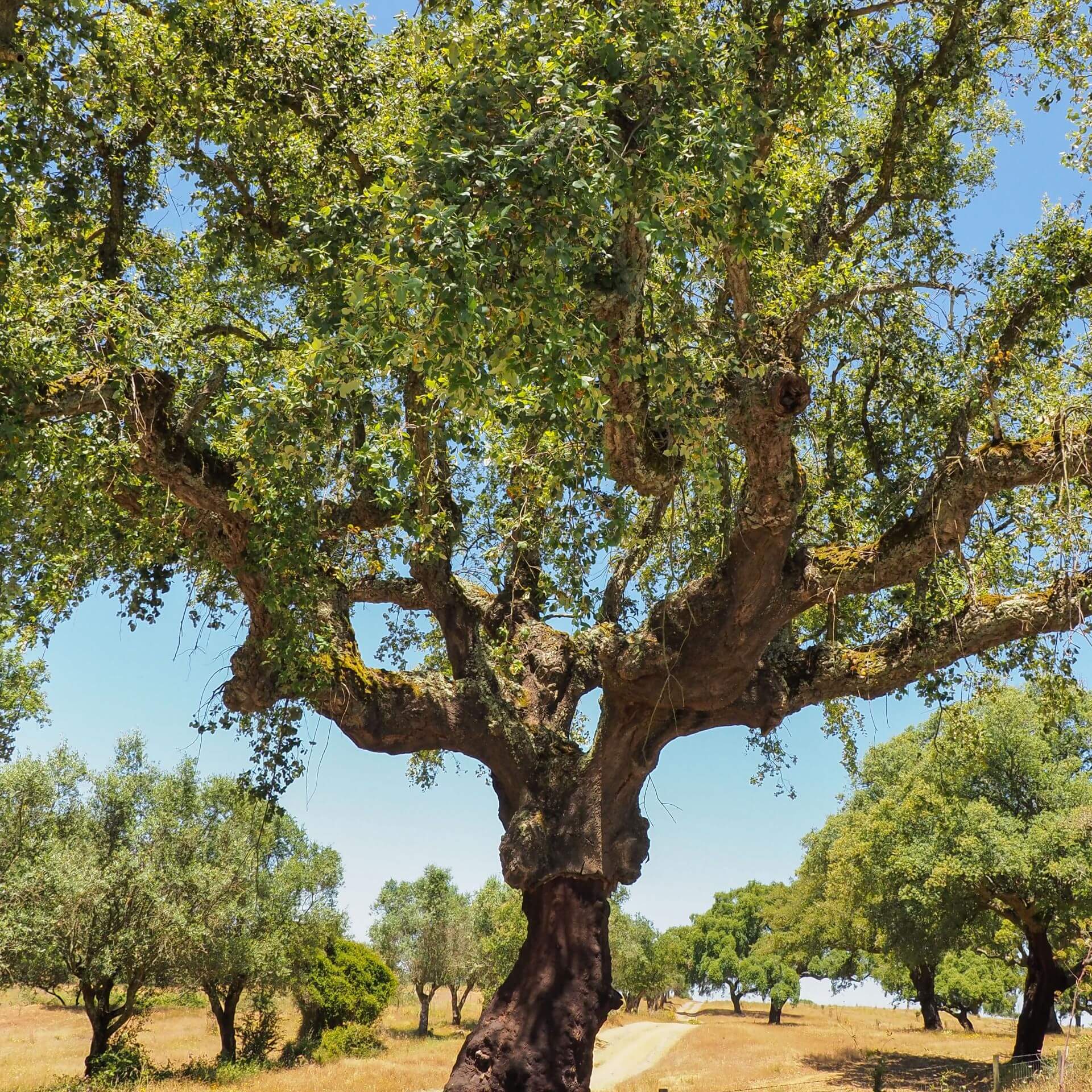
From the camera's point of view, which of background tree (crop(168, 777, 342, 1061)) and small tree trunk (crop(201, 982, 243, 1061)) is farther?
small tree trunk (crop(201, 982, 243, 1061))

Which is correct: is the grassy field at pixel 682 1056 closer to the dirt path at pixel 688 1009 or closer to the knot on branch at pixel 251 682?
the knot on branch at pixel 251 682

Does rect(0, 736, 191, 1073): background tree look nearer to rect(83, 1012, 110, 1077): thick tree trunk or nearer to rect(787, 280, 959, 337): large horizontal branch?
rect(83, 1012, 110, 1077): thick tree trunk

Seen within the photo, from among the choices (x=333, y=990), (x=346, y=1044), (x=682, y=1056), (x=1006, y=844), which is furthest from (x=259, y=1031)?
(x=1006, y=844)

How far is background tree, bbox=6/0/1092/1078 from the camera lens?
17.7 ft

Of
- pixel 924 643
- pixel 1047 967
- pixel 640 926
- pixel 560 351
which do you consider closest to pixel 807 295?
pixel 924 643

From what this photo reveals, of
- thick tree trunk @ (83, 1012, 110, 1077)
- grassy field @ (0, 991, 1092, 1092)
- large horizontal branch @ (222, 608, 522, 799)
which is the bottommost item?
grassy field @ (0, 991, 1092, 1092)

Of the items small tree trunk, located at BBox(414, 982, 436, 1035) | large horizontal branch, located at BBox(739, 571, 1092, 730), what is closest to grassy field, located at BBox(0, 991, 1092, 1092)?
small tree trunk, located at BBox(414, 982, 436, 1035)

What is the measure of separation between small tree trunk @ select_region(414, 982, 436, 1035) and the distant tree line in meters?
13.1

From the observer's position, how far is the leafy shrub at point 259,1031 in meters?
24.6

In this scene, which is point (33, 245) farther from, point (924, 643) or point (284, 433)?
point (924, 643)

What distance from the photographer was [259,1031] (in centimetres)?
2534

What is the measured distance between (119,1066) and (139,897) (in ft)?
11.1

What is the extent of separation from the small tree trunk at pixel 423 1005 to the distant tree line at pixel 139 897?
13148 millimetres

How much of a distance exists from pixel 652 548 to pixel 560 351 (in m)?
5.77
